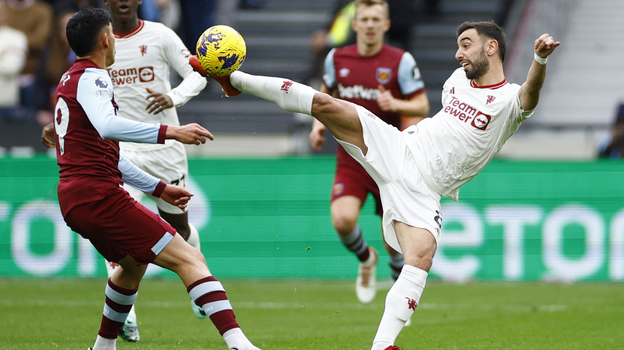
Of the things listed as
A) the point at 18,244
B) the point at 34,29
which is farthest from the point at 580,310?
the point at 34,29

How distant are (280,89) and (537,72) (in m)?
1.65

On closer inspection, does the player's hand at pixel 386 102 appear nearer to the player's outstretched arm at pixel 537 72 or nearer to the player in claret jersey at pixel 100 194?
the player's outstretched arm at pixel 537 72

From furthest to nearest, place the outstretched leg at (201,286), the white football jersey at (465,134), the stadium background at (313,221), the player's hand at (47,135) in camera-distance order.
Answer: the stadium background at (313,221)
the player's hand at (47,135)
the white football jersey at (465,134)
the outstretched leg at (201,286)

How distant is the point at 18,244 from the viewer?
11.8 meters

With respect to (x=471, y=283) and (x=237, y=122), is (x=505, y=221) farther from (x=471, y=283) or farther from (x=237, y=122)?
(x=237, y=122)

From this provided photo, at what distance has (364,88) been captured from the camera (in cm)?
841

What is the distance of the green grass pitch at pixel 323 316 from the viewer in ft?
22.0

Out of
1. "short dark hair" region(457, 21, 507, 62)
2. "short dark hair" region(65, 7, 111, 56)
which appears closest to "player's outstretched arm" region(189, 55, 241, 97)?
"short dark hair" region(65, 7, 111, 56)

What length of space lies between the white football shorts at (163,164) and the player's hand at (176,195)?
5.89ft

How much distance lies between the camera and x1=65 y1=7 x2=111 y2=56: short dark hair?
520cm

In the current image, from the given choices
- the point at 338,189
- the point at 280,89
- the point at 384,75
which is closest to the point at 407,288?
the point at 280,89

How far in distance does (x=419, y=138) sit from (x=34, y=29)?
11157mm

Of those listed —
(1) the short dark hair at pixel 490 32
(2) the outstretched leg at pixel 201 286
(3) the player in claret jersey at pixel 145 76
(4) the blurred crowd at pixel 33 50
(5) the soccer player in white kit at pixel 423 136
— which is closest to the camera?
(2) the outstretched leg at pixel 201 286

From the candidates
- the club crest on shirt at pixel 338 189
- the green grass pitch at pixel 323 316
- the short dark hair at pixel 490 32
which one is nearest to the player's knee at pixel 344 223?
the club crest on shirt at pixel 338 189
